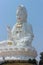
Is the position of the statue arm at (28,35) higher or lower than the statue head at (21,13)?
lower

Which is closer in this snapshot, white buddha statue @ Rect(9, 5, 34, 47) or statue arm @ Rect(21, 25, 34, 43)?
statue arm @ Rect(21, 25, 34, 43)

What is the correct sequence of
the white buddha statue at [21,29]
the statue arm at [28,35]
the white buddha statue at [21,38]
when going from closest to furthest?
the white buddha statue at [21,38] → the statue arm at [28,35] → the white buddha statue at [21,29]

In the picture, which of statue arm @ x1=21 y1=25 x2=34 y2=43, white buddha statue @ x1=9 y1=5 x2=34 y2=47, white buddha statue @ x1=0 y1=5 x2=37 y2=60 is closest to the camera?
white buddha statue @ x1=0 y1=5 x2=37 y2=60

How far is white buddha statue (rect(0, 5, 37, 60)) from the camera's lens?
17125mm

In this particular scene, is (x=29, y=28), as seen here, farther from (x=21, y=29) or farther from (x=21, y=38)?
(x=21, y=38)

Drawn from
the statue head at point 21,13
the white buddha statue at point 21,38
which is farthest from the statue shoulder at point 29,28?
the statue head at point 21,13

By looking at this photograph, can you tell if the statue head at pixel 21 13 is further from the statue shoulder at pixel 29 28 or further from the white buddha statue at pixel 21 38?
the statue shoulder at pixel 29 28

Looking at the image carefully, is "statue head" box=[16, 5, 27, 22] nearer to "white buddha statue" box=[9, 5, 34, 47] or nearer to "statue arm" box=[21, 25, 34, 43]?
"white buddha statue" box=[9, 5, 34, 47]

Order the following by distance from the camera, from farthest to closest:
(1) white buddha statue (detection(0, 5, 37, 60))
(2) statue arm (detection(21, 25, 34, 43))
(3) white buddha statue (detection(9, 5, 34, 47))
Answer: (3) white buddha statue (detection(9, 5, 34, 47)) < (2) statue arm (detection(21, 25, 34, 43)) < (1) white buddha statue (detection(0, 5, 37, 60))

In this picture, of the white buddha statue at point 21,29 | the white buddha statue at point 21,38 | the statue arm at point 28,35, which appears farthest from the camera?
the white buddha statue at point 21,29

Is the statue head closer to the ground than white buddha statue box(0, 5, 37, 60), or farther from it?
farther from it

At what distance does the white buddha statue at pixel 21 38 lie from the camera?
17.1 m

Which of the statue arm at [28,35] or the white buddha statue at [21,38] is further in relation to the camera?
the statue arm at [28,35]

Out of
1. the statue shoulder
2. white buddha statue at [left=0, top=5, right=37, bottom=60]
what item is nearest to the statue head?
white buddha statue at [left=0, top=5, right=37, bottom=60]
